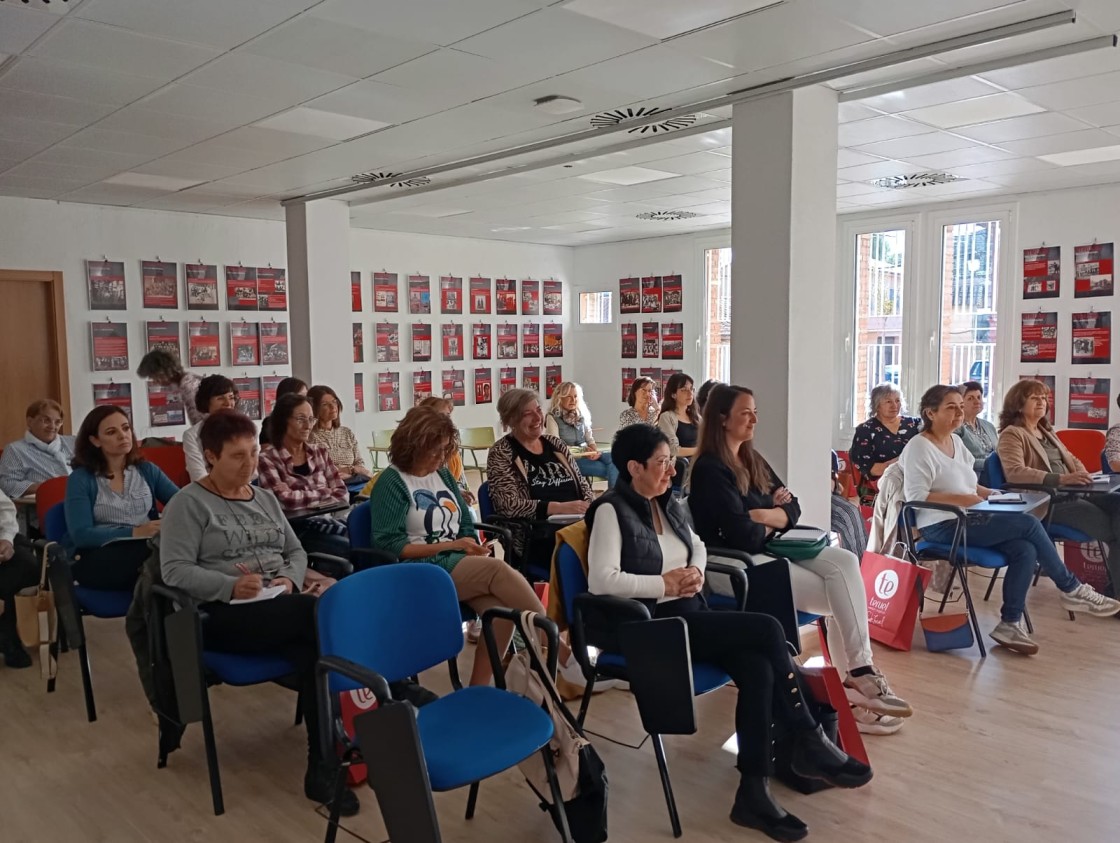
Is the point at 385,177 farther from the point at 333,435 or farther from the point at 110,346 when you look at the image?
the point at 110,346

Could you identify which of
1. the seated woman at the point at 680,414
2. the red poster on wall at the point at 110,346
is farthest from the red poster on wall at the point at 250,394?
the seated woman at the point at 680,414

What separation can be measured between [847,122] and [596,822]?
14.5ft

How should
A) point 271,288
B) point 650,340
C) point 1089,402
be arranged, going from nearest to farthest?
point 1089,402 → point 271,288 → point 650,340

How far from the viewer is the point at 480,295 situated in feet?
35.9

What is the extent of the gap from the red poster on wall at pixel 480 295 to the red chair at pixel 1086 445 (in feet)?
21.7

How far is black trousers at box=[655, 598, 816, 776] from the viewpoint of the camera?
9.24 feet

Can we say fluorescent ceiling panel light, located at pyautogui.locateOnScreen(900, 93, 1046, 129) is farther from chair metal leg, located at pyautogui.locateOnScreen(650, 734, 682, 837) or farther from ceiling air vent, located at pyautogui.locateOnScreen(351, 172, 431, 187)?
chair metal leg, located at pyautogui.locateOnScreen(650, 734, 682, 837)

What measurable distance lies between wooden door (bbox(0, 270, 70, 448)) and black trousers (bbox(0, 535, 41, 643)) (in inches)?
152

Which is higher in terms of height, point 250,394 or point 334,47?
point 334,47

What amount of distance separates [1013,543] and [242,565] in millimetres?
3580

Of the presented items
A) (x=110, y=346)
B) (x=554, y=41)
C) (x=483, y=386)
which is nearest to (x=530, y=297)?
(x=483, y=386)

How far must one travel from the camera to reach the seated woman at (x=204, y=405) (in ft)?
16.3

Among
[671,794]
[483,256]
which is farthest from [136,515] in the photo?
[483,256]

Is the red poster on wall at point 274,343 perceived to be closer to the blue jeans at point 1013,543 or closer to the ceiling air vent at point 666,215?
the ceiling air vent at point 666,215
